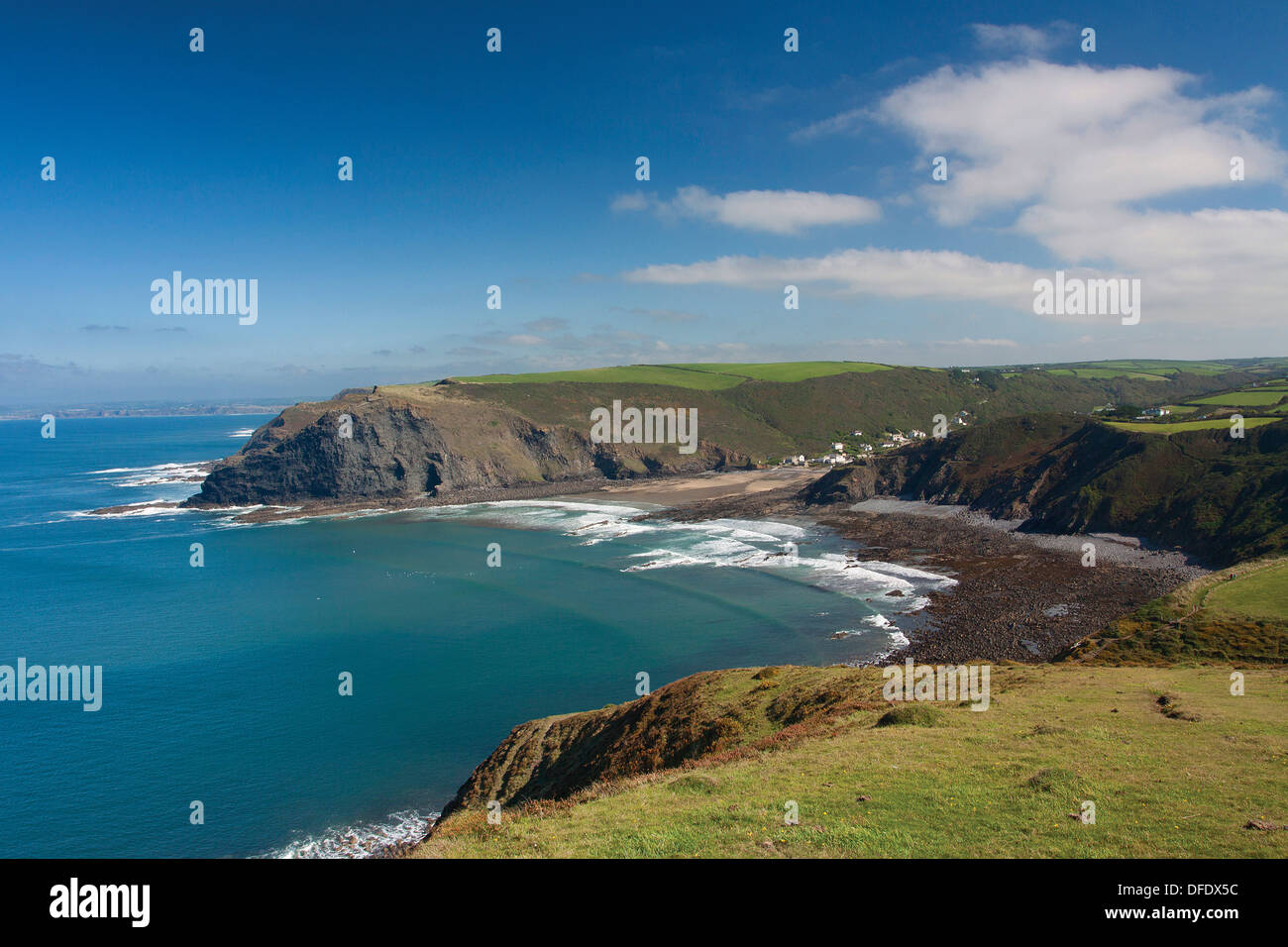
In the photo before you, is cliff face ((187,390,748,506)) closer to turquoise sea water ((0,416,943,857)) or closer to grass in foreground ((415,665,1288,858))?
turquoise sea water ((0,416,943,857))

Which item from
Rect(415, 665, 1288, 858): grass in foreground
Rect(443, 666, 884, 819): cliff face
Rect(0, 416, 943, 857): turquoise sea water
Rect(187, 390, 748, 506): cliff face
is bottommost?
Rect(0, 416, 943, 857): turquoise sea water

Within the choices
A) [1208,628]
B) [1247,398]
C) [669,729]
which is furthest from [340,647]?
[1247,398]

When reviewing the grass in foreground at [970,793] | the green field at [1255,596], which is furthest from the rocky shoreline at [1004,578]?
the grass in foreground at [970,793]

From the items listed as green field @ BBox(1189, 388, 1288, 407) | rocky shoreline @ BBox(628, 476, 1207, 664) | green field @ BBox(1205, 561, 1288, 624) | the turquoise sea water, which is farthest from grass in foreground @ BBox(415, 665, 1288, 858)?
green field @ BBox(1189, 388, 1288, 407)

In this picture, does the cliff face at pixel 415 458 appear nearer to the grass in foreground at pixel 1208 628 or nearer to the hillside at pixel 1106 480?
the hillside at pixel 1106 480
